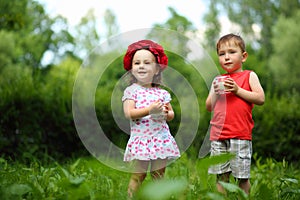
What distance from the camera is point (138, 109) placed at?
10.3 feet

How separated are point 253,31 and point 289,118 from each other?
71.0 ft

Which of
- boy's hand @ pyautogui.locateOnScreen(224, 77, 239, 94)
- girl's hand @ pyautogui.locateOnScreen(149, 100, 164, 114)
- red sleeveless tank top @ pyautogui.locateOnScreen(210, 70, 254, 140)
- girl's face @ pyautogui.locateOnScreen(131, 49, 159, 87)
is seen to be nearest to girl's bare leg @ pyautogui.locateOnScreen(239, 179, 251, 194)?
red sleeveless tank top @ pyautogui.locateOnScreen(210, 70, 254, 140)

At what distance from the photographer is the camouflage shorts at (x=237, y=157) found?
3.21m

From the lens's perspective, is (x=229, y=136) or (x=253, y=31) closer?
(x=229, y=136)

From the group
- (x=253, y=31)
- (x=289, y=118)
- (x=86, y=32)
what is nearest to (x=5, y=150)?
(x=289, y=118)

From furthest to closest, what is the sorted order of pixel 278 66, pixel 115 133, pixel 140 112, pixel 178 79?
pixel 278 66, pixel 115 133, pixel 178 79, pixel 140 112

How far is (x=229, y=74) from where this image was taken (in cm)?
343

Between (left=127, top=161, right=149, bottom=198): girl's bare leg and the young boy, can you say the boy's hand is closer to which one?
the young boy

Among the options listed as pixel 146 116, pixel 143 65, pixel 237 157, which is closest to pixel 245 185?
pixel 237 157

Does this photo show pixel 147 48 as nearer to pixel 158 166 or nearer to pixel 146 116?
pixel 146 116

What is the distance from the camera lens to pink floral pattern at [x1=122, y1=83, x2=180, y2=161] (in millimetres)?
3168

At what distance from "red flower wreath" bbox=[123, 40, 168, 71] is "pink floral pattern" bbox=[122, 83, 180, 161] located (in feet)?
0.74

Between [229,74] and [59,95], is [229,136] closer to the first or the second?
[229,74]

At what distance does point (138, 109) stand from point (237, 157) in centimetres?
87
